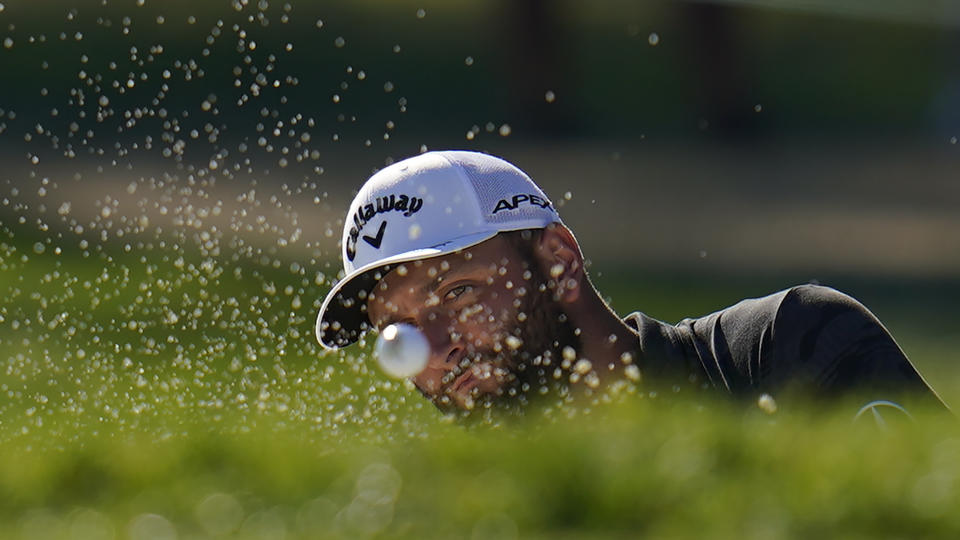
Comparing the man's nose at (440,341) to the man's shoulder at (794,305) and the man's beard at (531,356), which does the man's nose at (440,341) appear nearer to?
the man's beard at (531,356)

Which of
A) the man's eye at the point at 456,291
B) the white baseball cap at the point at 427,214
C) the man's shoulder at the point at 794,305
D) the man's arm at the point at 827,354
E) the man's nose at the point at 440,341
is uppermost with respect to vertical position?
the white baseball cap at the point at 427,214

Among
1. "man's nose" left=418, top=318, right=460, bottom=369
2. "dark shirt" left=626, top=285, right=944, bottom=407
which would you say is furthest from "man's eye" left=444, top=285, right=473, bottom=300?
"dark shirt" left=626, top=285, right=944, bottom=407

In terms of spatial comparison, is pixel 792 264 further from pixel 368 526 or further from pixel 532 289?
pixel 368 526

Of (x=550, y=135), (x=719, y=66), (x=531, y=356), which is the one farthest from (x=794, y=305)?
(x=550, y=135)

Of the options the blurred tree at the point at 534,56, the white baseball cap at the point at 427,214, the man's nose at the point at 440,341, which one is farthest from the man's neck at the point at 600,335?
the blurred tree at the point at 534,56

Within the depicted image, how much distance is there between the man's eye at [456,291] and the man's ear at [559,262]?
1.00 feet

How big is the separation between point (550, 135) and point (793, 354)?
18.4 metres

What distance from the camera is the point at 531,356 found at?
475cm

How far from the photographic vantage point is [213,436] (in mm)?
3262

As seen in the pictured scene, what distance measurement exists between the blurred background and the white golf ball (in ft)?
8.03

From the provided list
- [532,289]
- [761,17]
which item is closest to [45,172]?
[532,289]

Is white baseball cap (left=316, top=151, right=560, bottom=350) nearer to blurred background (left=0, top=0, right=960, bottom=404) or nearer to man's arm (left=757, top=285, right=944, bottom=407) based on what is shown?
man's arm (left=757, top=285, right=944, bottom=407)

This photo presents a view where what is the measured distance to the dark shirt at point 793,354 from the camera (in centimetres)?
443

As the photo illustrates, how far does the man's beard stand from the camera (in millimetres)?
4539
